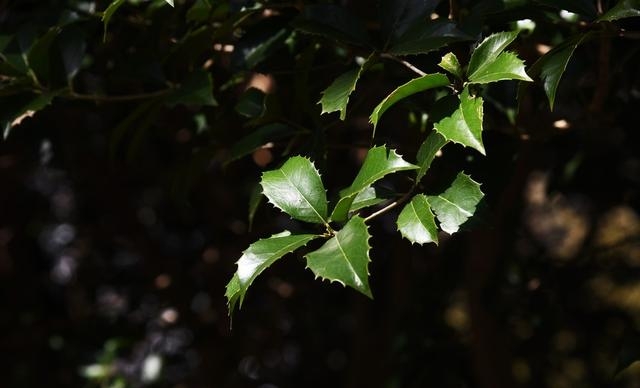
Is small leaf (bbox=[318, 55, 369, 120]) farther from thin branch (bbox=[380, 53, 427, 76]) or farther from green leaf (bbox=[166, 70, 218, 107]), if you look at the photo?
green leaf (bbox=[166, 70, 218, 107])

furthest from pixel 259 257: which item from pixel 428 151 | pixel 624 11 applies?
pixel 624 11

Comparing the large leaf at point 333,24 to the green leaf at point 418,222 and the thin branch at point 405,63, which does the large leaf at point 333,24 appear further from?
the green leaf at point 418,222

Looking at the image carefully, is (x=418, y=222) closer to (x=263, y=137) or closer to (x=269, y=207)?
(x=263, y=137)

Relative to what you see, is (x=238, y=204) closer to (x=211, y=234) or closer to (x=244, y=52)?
(x=211, y=234)

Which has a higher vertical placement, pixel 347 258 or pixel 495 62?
pixel 495 62

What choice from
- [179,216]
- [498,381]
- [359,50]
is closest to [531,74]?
[359,50]

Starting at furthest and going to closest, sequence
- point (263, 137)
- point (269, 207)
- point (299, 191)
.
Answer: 1. point (269, 207)
2. point (263, 137)
3. point (299, 191)
